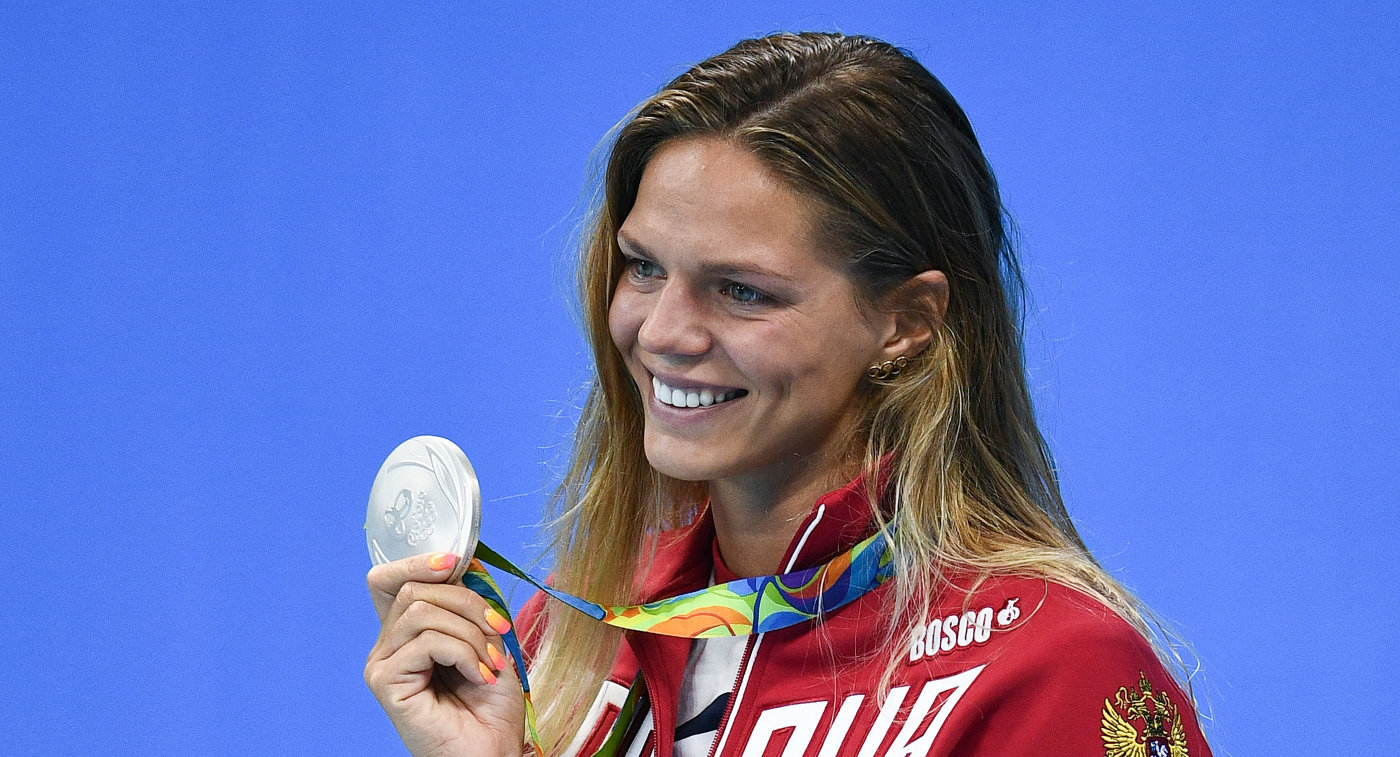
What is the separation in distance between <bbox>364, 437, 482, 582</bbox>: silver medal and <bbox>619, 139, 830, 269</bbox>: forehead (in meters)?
0.32

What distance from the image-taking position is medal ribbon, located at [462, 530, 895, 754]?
173cm

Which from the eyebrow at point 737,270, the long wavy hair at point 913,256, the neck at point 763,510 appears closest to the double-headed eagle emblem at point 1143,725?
the long wavy hair at point 913,256

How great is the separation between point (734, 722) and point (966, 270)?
554mm

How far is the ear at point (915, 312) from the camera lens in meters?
1.76

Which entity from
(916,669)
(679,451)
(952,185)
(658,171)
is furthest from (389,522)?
(952,185)

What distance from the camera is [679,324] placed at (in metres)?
1.70

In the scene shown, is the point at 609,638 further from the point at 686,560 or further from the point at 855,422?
the point at 855,422

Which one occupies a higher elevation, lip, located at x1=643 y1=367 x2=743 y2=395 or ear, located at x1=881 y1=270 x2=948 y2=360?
ear, located at x1=881 y1=270 x2=948 y2=360

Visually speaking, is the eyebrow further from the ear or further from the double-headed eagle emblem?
the double-headed eagle emblem

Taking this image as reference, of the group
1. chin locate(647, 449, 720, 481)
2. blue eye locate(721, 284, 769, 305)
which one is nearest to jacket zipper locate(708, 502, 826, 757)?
chin locate(647, 449, 720, 481)

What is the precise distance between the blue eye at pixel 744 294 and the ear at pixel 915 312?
0.15 metres

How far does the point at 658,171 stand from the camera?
5.80ft

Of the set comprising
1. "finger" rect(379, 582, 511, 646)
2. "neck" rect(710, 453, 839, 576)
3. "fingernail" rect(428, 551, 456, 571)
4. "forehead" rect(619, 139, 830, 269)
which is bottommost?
"finger" rect(379, 582, 511, 646)

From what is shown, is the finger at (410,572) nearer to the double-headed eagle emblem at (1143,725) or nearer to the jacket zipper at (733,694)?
the jacket zipper at (733,694)
